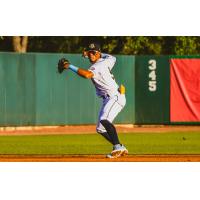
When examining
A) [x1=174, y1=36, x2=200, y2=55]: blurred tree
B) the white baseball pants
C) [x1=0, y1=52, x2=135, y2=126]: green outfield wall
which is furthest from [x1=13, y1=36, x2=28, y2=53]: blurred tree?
the white baseball pants

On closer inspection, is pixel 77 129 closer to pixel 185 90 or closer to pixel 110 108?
pixel 185 90

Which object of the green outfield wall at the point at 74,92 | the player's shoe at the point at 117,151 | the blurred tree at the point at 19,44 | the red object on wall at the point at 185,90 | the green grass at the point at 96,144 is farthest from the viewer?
the blurred tree at the point at 19,44

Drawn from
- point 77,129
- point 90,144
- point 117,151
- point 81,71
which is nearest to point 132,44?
point 77,129

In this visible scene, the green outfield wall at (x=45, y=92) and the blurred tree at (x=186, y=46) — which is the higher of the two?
the blurred tree at (x=186, y=46)

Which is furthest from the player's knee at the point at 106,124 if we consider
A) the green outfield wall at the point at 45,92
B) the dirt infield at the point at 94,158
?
the green outfield wall at the point at 45,92

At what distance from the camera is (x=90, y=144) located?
2230 centimetres

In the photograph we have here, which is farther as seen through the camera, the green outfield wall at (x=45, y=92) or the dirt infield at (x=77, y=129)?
the green outfield wall at (x=45, y=92)

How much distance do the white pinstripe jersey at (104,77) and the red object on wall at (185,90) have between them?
12.2m

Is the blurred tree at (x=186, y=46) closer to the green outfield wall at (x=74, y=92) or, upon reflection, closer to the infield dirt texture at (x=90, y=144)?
the green outfield wall at (x=74, y=92)

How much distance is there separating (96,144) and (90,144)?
18cm

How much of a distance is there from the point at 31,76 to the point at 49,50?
11463mm

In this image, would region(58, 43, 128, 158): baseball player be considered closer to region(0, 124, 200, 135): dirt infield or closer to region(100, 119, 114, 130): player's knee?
region(100, 119, 114, 130): player's knee

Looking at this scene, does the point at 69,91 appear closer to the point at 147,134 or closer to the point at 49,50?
the point at 147,134

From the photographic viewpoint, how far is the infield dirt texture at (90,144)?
17531 mm
